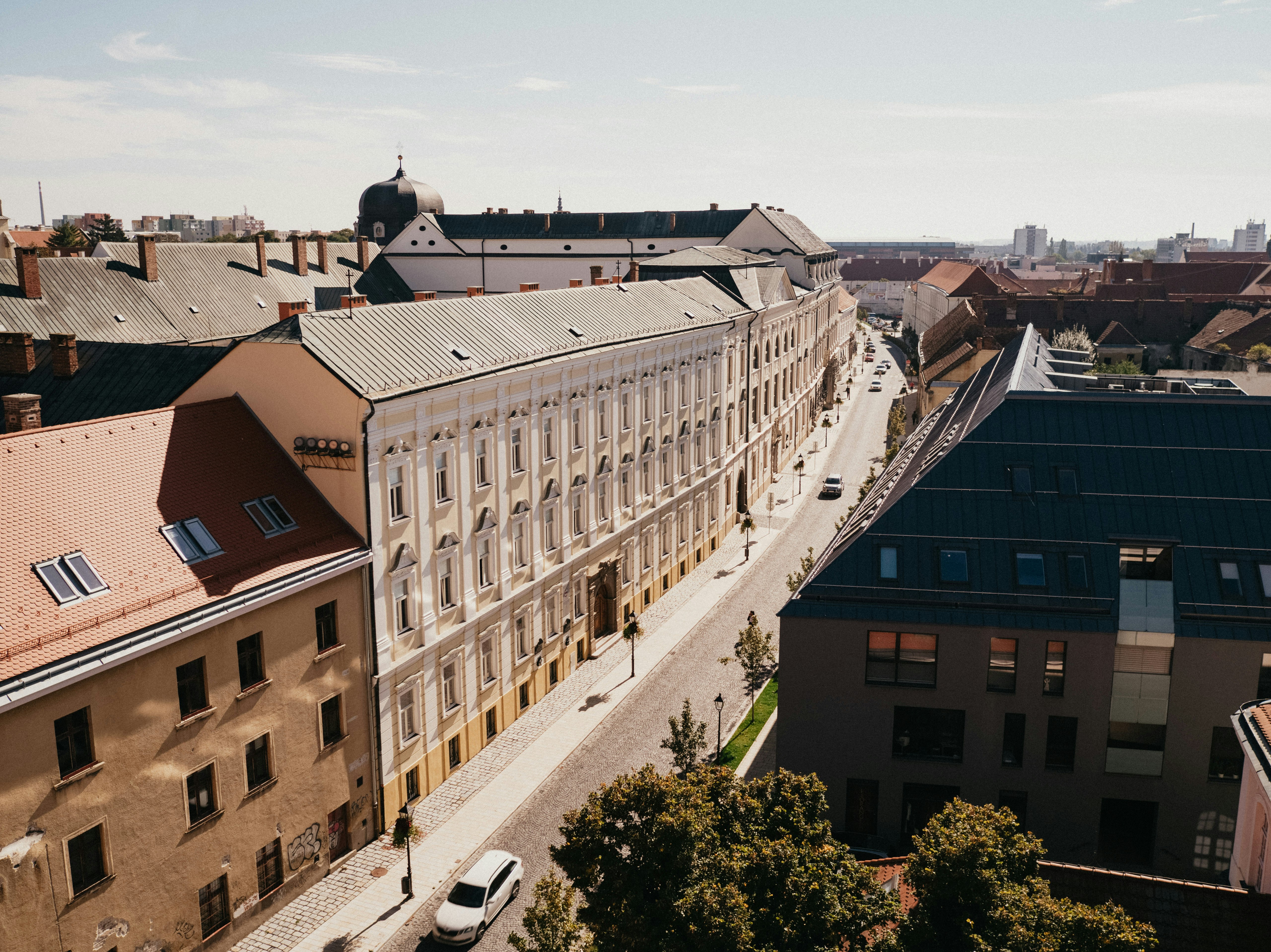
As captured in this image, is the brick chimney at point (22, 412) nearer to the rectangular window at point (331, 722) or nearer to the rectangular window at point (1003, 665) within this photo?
the rectangular window at point (331, 722)

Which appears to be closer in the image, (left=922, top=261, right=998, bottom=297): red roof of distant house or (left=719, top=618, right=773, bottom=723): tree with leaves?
(left=719, top=618, right=773, bottom=723): tree with leaves

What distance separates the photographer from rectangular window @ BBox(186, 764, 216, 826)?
26.8 m

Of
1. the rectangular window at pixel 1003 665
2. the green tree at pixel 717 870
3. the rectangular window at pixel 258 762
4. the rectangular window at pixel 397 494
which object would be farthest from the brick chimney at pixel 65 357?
the rectangular window at pixel 1003 665

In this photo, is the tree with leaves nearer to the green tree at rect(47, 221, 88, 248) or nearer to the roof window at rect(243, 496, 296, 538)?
the roof window at rect(243, 496, 296, 538)

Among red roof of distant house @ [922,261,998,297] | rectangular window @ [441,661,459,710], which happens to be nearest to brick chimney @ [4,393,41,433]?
rectangular window @ [441,661,459,710]

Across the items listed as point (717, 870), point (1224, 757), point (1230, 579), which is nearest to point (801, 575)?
point (1230, 579)

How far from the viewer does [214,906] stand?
28.0m

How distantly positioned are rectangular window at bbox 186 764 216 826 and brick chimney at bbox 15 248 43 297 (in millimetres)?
34293

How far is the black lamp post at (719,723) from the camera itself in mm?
39094

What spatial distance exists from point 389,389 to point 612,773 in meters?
16.9

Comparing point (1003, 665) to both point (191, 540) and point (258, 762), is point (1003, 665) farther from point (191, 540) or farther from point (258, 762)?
point (191, 540)

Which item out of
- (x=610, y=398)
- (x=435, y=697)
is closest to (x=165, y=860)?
(x=435, y=697)

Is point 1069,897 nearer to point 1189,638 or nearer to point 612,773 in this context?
point 1189,638

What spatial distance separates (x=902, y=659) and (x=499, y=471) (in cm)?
1693
